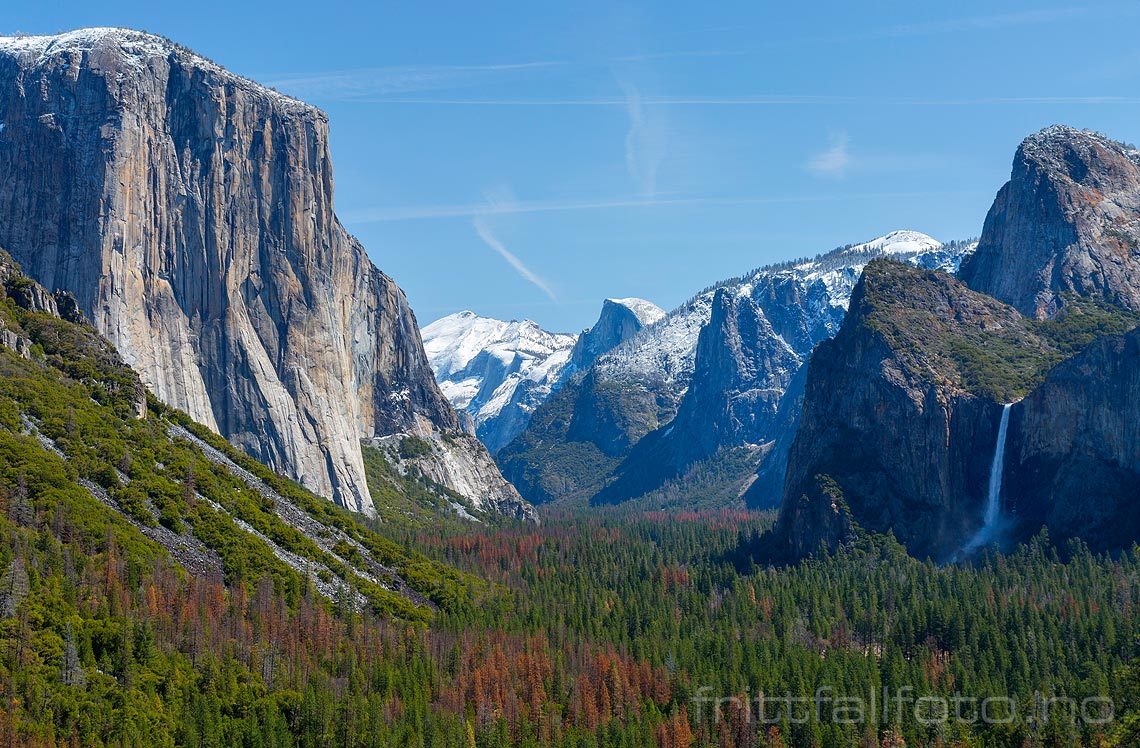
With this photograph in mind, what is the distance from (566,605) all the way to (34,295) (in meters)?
83.1

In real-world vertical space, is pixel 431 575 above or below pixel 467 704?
above

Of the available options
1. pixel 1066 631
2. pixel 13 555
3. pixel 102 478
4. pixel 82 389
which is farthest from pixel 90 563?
pixel 1066 631

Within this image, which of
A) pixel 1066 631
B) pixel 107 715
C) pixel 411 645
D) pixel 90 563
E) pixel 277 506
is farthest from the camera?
pixel 277 506

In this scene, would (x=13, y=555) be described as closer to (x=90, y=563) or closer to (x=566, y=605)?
(x=90, y=563)

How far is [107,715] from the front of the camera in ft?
361

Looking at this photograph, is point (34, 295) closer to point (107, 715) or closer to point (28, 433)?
point (28, 433)

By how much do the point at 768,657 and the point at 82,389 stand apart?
297ft

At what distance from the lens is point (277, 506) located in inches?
7382

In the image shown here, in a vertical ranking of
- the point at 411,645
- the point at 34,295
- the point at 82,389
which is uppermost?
the point at 34,295

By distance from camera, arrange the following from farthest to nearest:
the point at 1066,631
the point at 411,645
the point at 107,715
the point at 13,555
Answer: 1. the point at 1066,631
2. the point at 411,645
3. the point at 13,555
4. the point at 107,715

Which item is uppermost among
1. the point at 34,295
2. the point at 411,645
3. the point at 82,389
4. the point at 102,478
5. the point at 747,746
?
the point at 34,295

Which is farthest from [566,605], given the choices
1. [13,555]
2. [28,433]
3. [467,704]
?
[13,555]

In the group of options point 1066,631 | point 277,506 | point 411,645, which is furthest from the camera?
point 277,506

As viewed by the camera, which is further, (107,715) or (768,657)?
(768,657)
